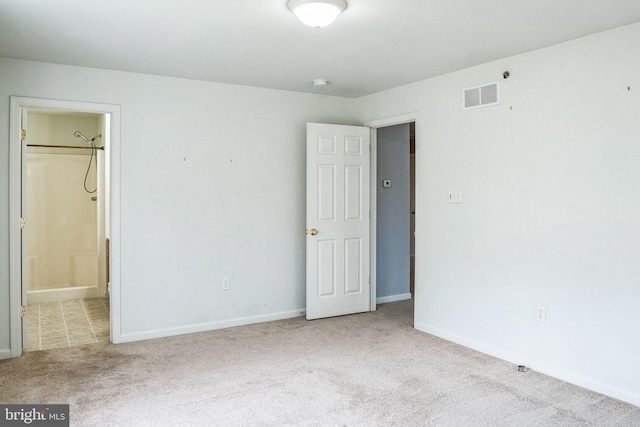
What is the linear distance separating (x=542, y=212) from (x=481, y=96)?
110cm

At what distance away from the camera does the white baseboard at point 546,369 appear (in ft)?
10.3

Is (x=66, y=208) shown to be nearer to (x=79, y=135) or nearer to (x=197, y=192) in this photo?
(x=79, y=135)

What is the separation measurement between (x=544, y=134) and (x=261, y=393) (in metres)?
2.68

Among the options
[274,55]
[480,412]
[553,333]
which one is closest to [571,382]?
[553,333]

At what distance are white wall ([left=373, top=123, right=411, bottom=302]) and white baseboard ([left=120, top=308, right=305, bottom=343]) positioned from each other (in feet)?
4.04

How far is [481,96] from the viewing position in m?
4.04

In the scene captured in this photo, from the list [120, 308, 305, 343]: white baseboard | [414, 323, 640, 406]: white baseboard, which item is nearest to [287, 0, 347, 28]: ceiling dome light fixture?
[414, 323, 640, 406]: white baseboard

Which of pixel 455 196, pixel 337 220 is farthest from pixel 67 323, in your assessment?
pixel 455 196

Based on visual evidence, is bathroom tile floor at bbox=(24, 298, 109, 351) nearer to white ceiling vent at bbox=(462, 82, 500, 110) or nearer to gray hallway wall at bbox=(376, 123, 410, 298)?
gray hallway wall at bbox=(376, 123, 410, 298)

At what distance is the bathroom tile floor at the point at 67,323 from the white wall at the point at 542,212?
3.19 metres

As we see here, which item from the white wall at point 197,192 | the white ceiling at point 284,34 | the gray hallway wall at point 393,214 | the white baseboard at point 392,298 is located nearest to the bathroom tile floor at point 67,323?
the white wall at point 197,192

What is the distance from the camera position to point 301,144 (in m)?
5.24

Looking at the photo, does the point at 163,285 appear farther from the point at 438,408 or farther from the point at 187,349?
the point at 438,408

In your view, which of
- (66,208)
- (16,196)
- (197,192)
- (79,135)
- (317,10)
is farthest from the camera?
(66,208)
